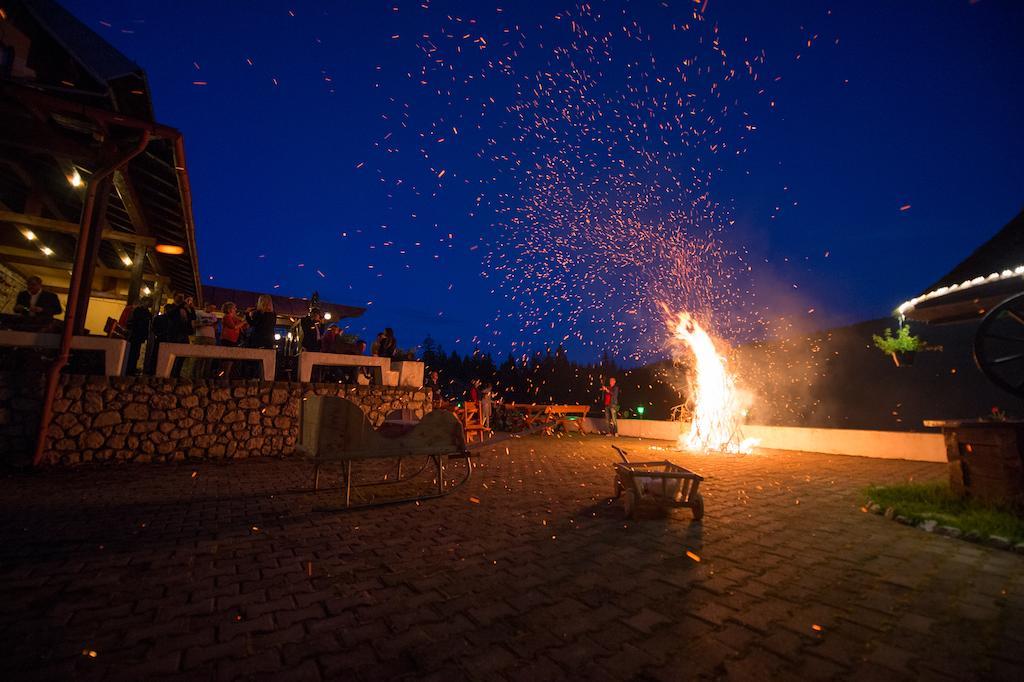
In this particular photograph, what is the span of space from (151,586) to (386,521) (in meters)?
2.17

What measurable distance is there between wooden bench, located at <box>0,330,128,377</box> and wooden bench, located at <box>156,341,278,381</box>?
1.95 feet

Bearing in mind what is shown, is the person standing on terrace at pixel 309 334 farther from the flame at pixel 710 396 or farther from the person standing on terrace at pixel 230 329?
the flame at pixel 710 396

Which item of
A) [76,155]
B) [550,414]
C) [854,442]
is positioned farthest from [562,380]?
[76,155]

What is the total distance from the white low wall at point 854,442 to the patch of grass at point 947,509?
5.84m

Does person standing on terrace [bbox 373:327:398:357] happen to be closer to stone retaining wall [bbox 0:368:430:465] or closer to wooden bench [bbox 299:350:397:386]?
wooden bench [bbox 299:350:397:386]

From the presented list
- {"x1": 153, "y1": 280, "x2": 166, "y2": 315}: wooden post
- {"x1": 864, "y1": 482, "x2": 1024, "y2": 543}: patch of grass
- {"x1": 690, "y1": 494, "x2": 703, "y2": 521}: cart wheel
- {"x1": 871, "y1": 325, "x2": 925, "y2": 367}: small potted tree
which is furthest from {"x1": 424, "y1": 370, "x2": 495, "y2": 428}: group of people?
{"x1": 871, "y1": 325, "x2": 925, "y2": 367}: small potted tree

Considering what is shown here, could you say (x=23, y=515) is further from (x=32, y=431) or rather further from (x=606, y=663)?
(x=606, y=663)

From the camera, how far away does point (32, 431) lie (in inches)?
289

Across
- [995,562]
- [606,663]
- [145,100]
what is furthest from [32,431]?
[995,562]

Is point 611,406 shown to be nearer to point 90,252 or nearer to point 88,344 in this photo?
point 88,344

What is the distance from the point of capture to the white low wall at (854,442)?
418 inches

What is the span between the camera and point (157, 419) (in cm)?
842

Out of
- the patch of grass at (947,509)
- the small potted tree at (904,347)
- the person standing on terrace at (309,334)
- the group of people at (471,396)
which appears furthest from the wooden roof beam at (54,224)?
the small potted tree at (904,347)

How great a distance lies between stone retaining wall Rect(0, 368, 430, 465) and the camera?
7.42 metres
